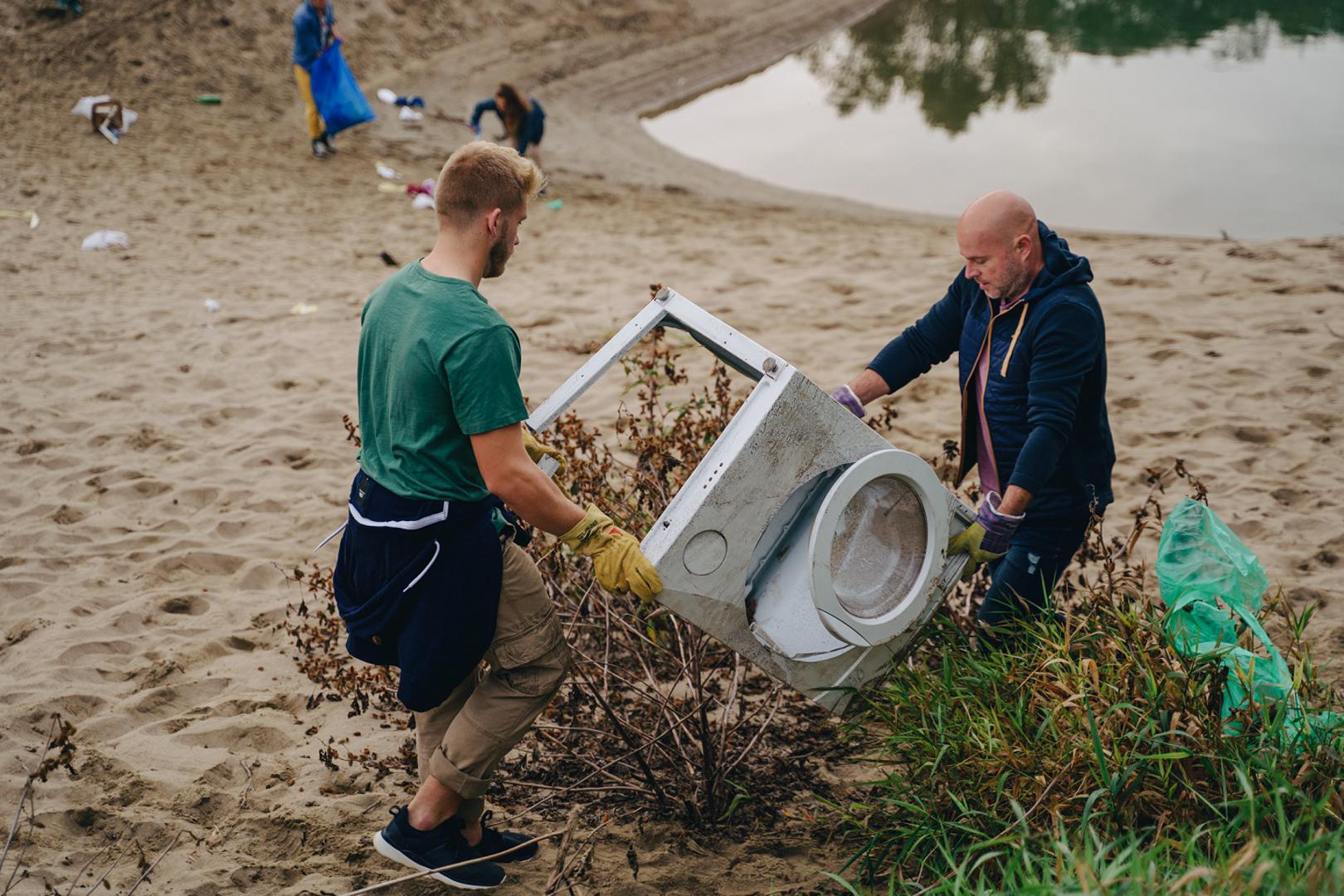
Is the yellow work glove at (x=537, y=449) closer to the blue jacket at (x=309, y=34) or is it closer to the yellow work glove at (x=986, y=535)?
the yellow work glove at (x=986, y=535)

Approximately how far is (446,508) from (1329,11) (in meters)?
22.8

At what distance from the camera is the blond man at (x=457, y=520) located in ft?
7.54

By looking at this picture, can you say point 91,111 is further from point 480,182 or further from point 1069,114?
point 1069,114

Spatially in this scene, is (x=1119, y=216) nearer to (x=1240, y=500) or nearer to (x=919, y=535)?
(x=1240, y=500)

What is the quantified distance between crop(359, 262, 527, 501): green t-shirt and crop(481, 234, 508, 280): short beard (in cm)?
13

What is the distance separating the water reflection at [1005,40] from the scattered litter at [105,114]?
977cm

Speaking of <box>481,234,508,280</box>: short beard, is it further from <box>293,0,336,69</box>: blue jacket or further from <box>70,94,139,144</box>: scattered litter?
<box>70,94,139,144</box>: scattered litter

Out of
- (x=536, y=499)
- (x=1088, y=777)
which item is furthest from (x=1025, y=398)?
(x=536, y=499)

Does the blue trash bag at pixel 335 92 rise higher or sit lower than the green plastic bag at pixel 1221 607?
higher

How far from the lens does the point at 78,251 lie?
8031 millimetres

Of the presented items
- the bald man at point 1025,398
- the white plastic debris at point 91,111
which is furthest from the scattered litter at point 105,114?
the bald man at point 1025,398

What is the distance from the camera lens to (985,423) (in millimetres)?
3092

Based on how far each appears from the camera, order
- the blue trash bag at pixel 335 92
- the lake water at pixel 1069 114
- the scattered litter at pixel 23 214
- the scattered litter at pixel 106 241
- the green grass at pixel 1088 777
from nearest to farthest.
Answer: the green grass at pixel 1088 777 < the scattered litter at pixel 106 241 < the scattered litter at pixel 23 214 < the blue trash bag at pixel 335 92 < the lake water at pixel 1069 114

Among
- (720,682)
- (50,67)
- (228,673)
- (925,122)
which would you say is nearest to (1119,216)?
(925,122)
